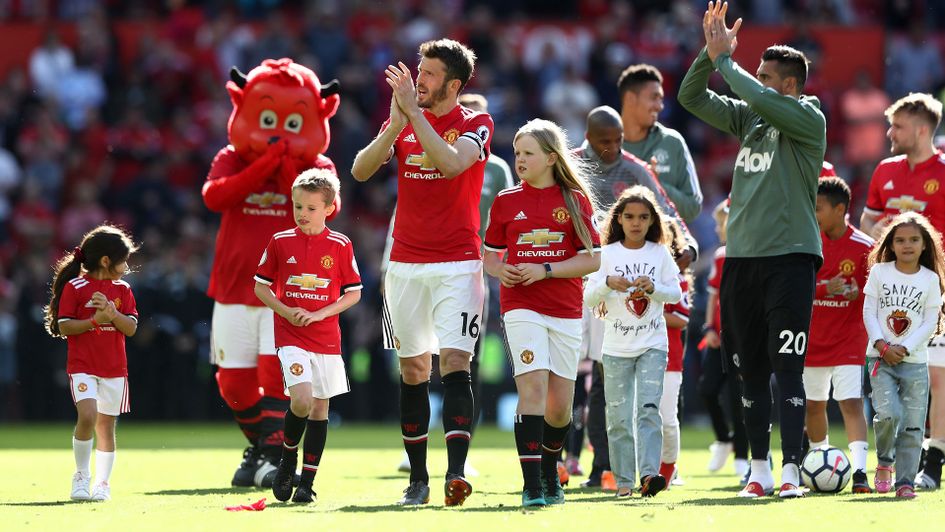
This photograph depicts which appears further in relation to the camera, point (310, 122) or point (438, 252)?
point (310, 122)

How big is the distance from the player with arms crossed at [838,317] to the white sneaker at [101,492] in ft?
15.1

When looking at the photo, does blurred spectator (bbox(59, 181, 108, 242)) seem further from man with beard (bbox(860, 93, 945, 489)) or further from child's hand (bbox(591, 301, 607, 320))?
man with beard (bbox(860, 93, 945, 489))

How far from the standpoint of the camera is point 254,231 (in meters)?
10.7

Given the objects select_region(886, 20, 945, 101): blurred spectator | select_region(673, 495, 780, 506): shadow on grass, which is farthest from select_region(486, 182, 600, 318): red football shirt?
select_region(886, 20, 945, 101): blurred spectator

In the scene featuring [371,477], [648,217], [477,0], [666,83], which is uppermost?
[477,0]

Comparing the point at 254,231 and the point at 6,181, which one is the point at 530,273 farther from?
the point at 6,181

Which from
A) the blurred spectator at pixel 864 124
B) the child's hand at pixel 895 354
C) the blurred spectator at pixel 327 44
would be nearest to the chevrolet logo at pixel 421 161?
the child's hand at pixel 895 354

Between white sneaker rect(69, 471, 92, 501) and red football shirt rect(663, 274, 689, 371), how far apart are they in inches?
151

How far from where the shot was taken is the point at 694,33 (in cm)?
2258

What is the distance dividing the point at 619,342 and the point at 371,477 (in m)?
2.74

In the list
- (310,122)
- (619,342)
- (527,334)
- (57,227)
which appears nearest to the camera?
(527,334)

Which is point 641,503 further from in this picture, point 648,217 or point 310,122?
point 310,122

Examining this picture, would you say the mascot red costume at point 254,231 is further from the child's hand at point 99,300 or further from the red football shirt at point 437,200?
the red football shirt at point 437,200

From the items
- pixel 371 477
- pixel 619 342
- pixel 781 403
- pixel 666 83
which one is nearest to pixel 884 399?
pixel 781 403
